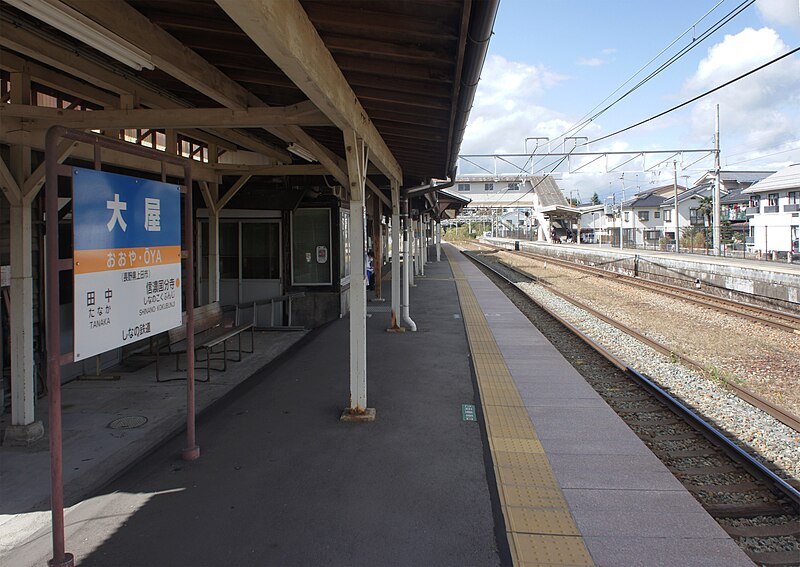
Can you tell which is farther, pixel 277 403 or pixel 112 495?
pixel 277 403

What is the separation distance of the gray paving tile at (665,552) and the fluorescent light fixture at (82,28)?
4.26 meters

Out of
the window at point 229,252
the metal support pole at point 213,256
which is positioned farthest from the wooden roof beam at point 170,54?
the window at point 229,252

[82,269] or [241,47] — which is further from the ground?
[241,47]

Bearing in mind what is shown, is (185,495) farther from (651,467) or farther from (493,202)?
(493,202)

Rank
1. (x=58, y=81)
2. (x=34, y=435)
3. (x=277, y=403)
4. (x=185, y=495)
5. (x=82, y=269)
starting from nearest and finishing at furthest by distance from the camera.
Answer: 1. (x=82, y=269)
2. (x=185, y=495)
3. (x=34, y=435)
4. (x=58, y=81)
5. (x=277, y=403)

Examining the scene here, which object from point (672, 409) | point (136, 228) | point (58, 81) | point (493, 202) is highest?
point (493, 202)

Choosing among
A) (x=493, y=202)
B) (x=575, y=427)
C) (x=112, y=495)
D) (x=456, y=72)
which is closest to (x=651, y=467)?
(x=575, y=427)

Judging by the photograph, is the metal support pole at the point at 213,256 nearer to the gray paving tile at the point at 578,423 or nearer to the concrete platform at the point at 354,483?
the concrete platform at the point at 354,483

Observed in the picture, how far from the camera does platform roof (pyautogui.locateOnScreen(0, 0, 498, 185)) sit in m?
3.39

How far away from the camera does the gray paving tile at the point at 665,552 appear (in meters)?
3.33

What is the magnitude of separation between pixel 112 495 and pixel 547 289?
1758 cm

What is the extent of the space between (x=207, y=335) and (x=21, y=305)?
412 cm

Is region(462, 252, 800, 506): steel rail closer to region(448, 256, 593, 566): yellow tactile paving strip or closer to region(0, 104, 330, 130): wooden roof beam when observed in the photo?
region(448, 256, 593, 566): yellow tactile paving strip

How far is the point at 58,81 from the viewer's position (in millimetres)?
5613
